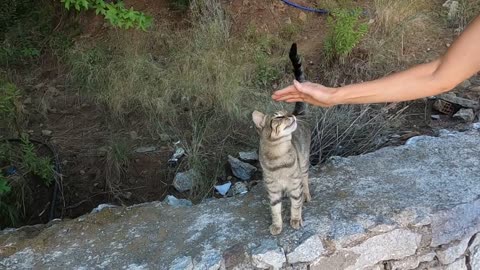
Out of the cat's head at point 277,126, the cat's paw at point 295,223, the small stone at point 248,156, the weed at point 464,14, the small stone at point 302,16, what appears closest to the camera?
the cat's head at point 277,126

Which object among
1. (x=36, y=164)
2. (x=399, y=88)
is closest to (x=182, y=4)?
(x=36, y=164)

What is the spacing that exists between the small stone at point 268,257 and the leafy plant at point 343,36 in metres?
2.11

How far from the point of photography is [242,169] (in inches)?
123

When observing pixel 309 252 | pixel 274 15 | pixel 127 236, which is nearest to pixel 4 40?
pixel 274 15

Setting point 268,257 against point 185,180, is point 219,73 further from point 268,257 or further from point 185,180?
point 268,257

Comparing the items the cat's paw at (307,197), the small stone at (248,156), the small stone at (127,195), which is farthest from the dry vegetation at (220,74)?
the cat's paw at (307,197)

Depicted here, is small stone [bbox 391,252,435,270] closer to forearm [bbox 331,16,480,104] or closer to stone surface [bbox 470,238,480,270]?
stone surface [bbox 470,238,480,270]

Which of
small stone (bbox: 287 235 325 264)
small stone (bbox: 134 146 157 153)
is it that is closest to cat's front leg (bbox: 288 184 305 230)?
small stone (bbox: 287 235 325 264)

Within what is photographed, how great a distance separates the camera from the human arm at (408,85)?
1855 mm

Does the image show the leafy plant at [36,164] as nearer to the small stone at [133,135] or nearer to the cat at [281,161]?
the small stone at [133,135]

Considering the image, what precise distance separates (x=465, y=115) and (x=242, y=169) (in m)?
1.45

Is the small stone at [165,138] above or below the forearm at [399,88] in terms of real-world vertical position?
below

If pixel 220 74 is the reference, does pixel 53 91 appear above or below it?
below

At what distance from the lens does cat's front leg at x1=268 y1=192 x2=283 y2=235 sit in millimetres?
2307
